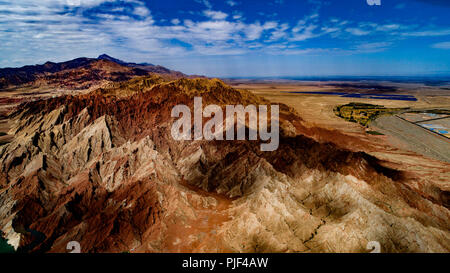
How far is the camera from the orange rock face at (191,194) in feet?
73.7

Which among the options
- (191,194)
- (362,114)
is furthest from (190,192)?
(362,114)

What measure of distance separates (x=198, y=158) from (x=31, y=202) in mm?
22720

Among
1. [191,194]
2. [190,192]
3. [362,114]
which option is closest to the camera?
[191,194]

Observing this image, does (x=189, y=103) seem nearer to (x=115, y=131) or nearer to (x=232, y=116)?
(x=232, y=116)

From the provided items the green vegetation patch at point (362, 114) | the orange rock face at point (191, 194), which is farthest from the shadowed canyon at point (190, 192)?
the green vegetation patch at point (362, 114)

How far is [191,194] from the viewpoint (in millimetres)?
30703

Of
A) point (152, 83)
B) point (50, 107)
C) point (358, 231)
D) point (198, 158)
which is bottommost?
point (358, 231)

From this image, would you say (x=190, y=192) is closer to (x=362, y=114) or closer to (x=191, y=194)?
(x=191, y=194)

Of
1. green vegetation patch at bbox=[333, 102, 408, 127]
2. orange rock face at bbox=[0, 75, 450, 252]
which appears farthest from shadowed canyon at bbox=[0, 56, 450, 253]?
green vegetation patch at bbox=[333, 102, 408, 127]

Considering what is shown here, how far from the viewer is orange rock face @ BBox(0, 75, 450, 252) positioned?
22.5m

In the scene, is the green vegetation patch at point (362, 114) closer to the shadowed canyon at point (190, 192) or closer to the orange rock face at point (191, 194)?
the shadowed canyon at point (190, 192)

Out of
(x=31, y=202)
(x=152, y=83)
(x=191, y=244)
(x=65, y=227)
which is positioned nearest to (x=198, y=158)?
(x=191, y=244)

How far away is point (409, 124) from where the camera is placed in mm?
81500

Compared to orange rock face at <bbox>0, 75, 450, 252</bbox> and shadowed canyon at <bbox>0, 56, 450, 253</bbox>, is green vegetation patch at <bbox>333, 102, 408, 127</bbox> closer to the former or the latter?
shadowed canyon at <bbox>0, 56, 450, 253</bbox>
